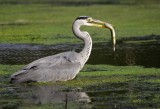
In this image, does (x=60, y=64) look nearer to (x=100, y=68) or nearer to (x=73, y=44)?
(x=100, y=68)

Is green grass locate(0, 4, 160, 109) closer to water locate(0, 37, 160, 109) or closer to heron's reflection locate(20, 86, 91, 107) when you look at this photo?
water locate(0, 37, 160, 109)

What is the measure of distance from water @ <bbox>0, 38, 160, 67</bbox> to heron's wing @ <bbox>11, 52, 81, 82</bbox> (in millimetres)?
2427

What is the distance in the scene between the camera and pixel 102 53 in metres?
15.7

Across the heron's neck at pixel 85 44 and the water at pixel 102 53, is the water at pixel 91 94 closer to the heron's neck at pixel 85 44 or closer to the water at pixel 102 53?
the water at pixel 102 53

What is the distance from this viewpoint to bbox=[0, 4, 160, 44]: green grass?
1952cm

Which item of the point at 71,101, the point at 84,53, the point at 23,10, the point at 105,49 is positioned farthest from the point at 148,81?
the point at 23,10

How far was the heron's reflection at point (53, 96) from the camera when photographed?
365 inches

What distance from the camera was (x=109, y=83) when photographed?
10.9 meters

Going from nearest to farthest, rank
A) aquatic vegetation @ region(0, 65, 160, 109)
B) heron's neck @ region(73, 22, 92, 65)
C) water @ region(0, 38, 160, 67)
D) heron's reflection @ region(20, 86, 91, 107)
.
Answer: aquatic vegetation @ region(0, 65, 160, 109), heron's reflection @ region(20, 86, 91, 107), heron's neck @ region(73, 22, 92, 65), water @ region(0, 38, 160, 67)

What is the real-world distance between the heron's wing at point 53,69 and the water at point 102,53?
2.43m

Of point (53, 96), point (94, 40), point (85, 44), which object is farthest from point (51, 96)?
point (94, 40)

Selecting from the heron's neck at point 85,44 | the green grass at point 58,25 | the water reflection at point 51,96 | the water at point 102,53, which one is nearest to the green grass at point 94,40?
the green grass at point 58,25

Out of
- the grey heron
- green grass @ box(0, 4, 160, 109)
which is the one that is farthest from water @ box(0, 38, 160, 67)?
the grey heron

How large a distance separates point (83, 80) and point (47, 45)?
650 centimetres
